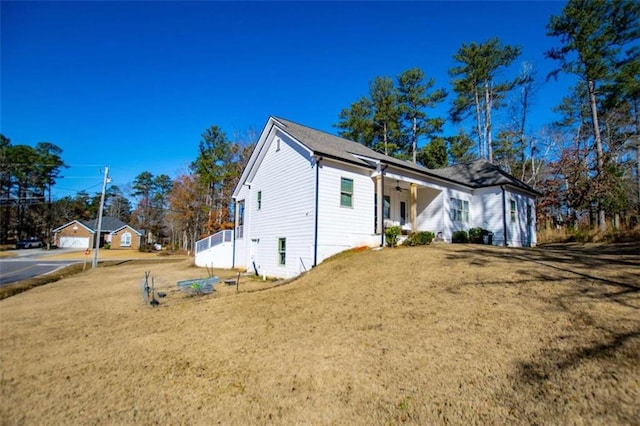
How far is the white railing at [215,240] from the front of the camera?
20.5 m

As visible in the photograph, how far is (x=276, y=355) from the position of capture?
486 cm

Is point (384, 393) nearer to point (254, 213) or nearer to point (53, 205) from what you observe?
point (254, 213)

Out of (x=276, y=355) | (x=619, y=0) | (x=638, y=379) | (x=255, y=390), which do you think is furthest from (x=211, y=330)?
(x=619, y=0)

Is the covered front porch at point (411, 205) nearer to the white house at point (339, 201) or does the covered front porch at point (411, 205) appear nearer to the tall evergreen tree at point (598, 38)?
the white house at point (339, 201)

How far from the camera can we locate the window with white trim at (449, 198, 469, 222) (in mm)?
17953

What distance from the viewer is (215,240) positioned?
2117cm

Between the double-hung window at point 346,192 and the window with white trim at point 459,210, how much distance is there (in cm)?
739

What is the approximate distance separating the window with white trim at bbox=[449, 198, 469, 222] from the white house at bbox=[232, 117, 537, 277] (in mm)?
61

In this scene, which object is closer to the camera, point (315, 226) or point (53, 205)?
point (315, 226)

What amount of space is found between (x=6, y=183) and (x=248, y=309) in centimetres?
7076

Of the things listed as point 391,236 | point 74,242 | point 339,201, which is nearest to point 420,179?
point 391,236

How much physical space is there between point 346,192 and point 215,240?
11774 mm

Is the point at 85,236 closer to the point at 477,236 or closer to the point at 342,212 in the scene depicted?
the point at 342,212

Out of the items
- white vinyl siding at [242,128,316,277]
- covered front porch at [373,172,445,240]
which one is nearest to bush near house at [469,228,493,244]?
covered front porch at [373,172,445,240]
